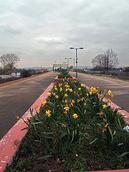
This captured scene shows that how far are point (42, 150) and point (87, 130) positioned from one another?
130 centimetres

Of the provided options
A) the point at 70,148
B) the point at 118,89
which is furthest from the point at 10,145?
the point at 118,89

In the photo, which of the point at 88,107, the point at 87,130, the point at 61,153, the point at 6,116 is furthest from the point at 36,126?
the point at 6,116

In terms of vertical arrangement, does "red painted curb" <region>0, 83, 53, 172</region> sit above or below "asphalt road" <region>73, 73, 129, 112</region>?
above

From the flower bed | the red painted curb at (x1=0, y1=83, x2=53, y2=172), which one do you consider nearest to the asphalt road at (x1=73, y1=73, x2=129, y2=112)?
the red painted curb at (x1=0, y1=83, x2=53, y2=172)

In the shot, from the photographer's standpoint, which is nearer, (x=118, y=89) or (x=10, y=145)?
(x=10, y=145)

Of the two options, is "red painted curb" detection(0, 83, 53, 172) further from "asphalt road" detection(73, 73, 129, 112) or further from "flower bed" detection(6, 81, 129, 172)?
"asphalt road" detection(73, 73, 129, 112)

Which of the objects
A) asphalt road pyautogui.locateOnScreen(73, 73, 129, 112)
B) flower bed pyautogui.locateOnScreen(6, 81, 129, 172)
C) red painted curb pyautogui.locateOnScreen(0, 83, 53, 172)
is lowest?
asphalt road pyautogui.locateOnScreen(73, 73, 129, 112)

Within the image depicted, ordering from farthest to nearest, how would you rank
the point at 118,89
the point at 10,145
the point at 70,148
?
the point at 118,89, the point at 10,145, the point at 70,148

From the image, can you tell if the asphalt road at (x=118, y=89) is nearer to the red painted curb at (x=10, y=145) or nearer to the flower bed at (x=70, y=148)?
the red painted curb at (x=10, y=145)

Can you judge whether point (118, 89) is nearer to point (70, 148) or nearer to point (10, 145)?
point (10, 145)

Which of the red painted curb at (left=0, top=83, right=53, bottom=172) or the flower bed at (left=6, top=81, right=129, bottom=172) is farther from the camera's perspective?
the red painted curb at (left=0, top=83, right=53, bottom=172)

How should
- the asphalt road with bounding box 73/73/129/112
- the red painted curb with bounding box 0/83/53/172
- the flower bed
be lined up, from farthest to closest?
the asphalt road with bounding box 73/73/129/112
the red painted curb with bounding box 0/83/53/172
the flower bed

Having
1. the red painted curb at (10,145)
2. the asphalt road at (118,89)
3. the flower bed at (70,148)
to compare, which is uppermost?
the flower bed at (70,148)

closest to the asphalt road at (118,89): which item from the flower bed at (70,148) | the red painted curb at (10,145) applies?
the red painted curb at (10,145)
